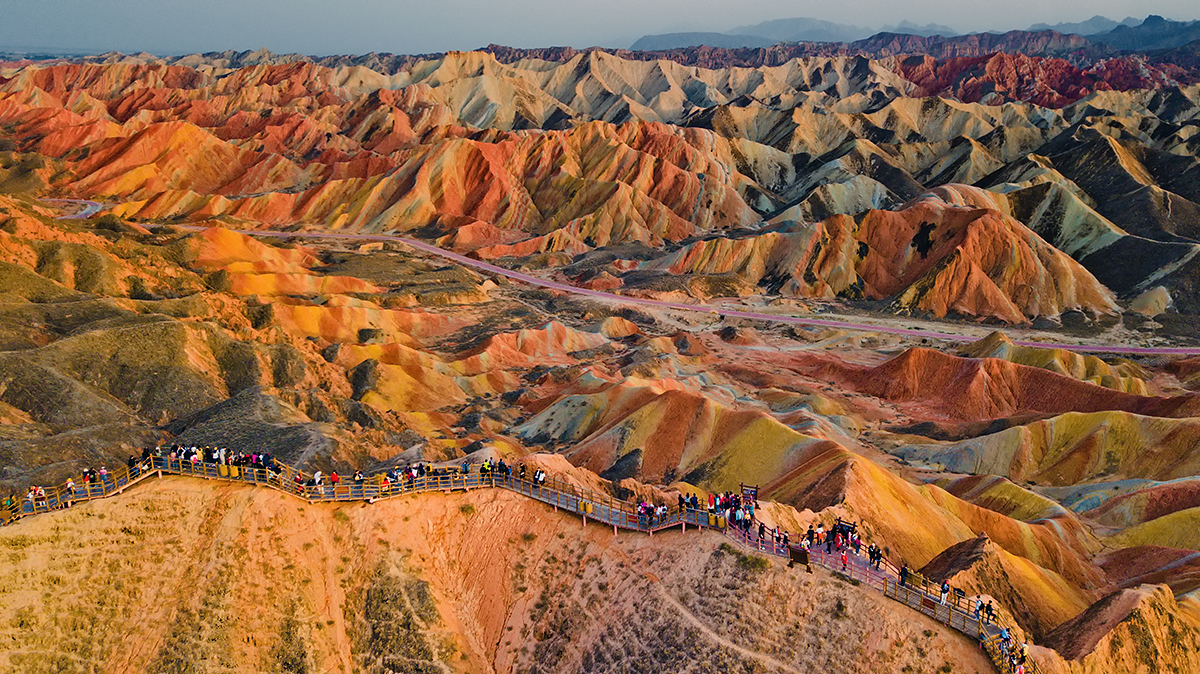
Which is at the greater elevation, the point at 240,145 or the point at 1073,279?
the point at 240,145

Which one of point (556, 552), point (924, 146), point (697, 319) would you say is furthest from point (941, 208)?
point (556, 552)

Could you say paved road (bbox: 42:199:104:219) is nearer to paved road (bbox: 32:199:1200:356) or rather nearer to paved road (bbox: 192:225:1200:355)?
paved road (bbox: 32:199:1200:356)

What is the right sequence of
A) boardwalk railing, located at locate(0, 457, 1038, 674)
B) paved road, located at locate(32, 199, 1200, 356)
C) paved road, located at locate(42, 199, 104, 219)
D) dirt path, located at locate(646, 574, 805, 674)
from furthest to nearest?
paved road, located at locate(42, 199, 104, 219)
paved road, located at locate(32, 199, 1200, 356)
dirt path, located at locate(646, 574, 805, 674)
boardwalk railing, located at locate(0, 457, 1038, 674)

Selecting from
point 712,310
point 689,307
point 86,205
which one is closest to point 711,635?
point 712,310

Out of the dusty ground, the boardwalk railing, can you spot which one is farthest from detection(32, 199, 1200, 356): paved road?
the dusty ground

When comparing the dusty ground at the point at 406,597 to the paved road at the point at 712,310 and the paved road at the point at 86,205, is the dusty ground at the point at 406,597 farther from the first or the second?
the paved road at the point at 86,205

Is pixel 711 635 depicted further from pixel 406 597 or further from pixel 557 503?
pixel 406 597

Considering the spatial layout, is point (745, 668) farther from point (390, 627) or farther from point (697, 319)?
point (697, 319)

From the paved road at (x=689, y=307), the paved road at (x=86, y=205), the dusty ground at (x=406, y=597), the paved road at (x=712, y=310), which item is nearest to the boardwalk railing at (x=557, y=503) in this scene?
the dusty ground at (x=406, y=597)
